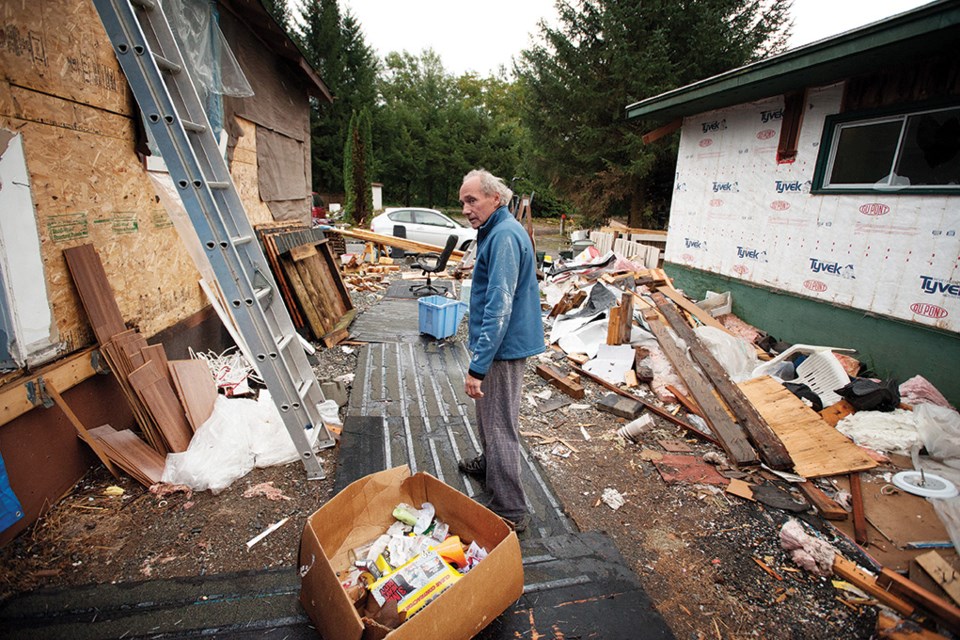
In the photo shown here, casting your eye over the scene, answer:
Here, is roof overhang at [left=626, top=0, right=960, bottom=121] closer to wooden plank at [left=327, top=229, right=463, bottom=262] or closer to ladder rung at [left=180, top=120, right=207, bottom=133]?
Result: ladder rung at [left=180, top=120, right=207, bottom=133]

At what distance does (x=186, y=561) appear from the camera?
2.43m

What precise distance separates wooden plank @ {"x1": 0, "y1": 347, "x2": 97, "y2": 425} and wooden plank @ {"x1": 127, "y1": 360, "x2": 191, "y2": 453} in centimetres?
26

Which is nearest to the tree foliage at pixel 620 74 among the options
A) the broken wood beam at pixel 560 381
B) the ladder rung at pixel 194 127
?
the broken wood beam at pixel 560 381

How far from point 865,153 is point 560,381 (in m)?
4.82

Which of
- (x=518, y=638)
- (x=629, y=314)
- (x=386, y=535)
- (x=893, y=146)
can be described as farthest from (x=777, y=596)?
(x=893, y=146)

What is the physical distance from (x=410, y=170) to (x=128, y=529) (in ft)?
110

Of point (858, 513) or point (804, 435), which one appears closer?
point (858, 513)

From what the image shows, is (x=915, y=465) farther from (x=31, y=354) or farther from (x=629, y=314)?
(x=31, y=354)

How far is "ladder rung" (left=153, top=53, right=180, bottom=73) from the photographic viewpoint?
8.38ft

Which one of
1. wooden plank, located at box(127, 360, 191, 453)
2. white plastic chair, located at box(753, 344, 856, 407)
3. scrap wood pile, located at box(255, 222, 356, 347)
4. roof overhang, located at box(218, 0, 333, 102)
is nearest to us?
wooden plank, located at box(127, 360, 191, 453)

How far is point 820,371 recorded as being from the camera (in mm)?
4910

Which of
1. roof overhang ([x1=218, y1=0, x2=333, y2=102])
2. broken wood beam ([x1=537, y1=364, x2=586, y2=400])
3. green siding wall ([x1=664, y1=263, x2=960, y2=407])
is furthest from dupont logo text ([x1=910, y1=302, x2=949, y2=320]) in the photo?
roof overhang ([x1=218, y1=0, x2=333, y2=102])

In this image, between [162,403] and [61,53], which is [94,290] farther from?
[61,53]

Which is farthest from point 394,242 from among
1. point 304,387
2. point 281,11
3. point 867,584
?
point 281,11
